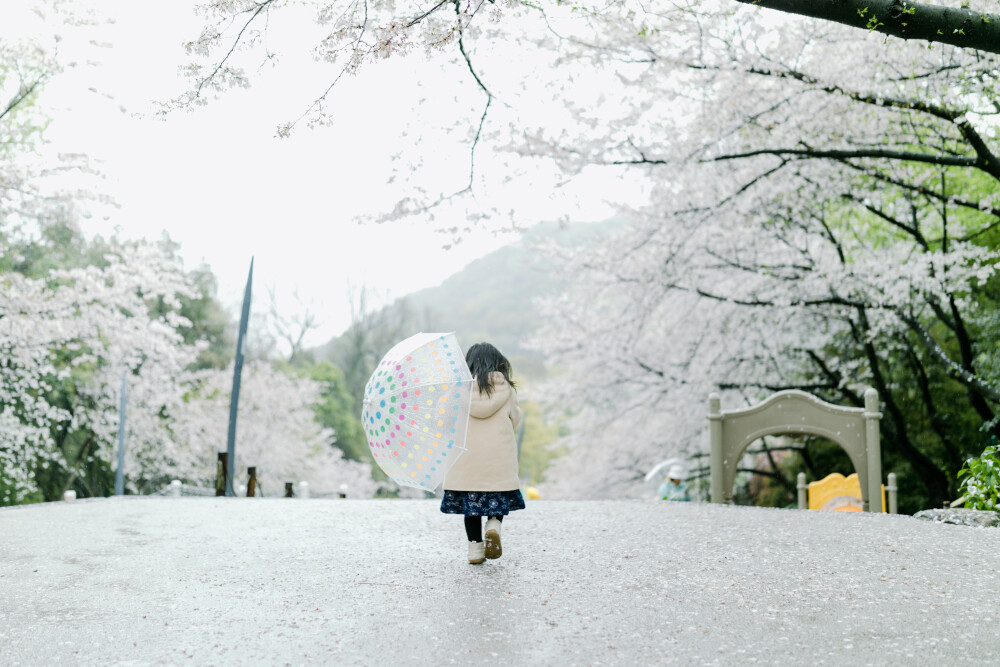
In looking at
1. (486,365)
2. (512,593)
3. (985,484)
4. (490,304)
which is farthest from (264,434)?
(490,304)

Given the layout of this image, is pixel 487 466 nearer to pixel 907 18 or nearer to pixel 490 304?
pixel 907 18

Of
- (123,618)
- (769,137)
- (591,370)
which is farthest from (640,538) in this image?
(591,370)

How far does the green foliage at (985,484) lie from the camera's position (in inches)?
290

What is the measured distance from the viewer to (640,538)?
19.2ft

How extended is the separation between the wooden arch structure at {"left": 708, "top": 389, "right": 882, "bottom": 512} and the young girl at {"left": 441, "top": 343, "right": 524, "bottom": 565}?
5054mm

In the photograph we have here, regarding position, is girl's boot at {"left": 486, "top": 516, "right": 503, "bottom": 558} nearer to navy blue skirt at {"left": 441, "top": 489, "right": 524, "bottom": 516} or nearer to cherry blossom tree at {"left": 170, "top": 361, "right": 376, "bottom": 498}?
navy blue skirt at {"left": 441, "top": 489, "right": 524, "bottom": 516}

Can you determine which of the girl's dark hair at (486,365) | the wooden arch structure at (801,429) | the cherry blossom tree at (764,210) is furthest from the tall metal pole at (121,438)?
the girl's dark hair at (486,365)

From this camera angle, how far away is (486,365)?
16.6ft

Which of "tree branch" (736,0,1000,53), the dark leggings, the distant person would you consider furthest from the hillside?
"tree branch" (736,0,1000,53)

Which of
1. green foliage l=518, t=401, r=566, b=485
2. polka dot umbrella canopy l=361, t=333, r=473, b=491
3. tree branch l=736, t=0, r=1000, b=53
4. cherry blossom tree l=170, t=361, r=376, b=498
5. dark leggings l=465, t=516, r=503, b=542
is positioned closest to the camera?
tree branch l=736, t=0, r=1000, b=53

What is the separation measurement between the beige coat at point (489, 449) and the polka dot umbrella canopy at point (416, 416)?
0.80 feet

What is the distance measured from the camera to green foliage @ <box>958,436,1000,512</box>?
24.2ft

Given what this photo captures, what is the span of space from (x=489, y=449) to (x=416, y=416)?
0.57m

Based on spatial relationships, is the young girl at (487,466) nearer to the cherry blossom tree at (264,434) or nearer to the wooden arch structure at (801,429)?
the wooden arch structure at (801,429)
